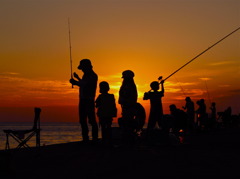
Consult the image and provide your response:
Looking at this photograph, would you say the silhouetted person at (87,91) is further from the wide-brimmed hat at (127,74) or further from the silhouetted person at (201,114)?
the silhouetted person at (201,114)

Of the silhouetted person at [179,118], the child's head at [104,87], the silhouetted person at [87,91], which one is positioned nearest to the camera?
the silhouetted person at [87,91]

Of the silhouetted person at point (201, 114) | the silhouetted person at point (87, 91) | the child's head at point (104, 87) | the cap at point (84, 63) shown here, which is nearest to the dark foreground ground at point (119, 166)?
the silhouetted person at point (87, 91)

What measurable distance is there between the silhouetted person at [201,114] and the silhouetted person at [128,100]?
12.0 m

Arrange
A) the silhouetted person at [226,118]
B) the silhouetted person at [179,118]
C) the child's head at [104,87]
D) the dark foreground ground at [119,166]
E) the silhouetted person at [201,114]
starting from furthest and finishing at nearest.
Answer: the silhouetted person at [226,118] → the silhouetted person at [201,114] → the silhouetted person at [179,118] → the child's head at [104,87] → the dark foreground ground at [119,166]

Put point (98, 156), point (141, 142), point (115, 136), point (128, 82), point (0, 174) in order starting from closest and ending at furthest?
1. point (0, 174)
2. point (98, 156)
3. point (128, 82)
4. point (141, 142)
5. point (115, 136)

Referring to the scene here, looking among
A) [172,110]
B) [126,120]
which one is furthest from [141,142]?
[172,110]

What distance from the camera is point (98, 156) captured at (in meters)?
9.79

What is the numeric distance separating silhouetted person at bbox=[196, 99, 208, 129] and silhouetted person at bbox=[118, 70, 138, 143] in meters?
12.0

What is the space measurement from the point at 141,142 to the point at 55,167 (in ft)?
22.1

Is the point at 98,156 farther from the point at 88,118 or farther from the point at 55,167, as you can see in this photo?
the point at 88,118

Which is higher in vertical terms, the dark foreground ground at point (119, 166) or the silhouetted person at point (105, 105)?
the silhouetted person at point (105, 105)

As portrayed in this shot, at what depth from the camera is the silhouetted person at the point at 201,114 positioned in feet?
80.0

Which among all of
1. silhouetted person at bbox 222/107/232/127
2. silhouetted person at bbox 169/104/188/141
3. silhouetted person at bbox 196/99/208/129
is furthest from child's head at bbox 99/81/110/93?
silhouetted person at bbox 222/107/232/127

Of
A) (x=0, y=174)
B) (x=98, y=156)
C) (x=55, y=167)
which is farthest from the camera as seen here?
(x=98, y=156)
